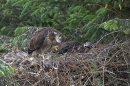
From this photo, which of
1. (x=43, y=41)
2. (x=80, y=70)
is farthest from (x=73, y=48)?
(x=80, y=70)

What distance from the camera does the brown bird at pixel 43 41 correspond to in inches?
351

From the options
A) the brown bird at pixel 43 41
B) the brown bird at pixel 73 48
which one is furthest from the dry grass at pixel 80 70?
the brown bird at pixel 43 41

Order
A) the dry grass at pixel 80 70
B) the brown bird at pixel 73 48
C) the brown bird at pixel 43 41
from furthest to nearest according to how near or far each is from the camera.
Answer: the brown bird at pixel 43 41, the brown bird at pixel 73 48, the dry grass at pixel 80 70

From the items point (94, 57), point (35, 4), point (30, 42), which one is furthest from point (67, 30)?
point (94, 57)

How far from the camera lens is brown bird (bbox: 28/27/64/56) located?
8.91 meters

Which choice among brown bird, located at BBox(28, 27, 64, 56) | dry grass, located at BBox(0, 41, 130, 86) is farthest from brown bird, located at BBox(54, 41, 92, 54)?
dry grass, located at BBox(0, 41, 130, 86)

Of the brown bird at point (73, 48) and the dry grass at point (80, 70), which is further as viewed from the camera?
the brown bird at point (73, 48)

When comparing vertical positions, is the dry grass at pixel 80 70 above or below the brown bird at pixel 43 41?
above

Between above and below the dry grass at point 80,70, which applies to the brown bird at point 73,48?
below

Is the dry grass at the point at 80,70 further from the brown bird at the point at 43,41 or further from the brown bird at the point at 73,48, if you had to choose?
the brown bird at the point at 43,41

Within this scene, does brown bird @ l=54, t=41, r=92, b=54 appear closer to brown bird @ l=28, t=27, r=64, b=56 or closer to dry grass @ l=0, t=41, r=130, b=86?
brown bird @ l=28, t=27, r=64, b=56

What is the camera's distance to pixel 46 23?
41.3 ft

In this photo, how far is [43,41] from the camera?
8992 mm

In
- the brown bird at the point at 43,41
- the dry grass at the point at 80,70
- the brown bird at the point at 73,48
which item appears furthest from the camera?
the brown bird at the point at 43,41
